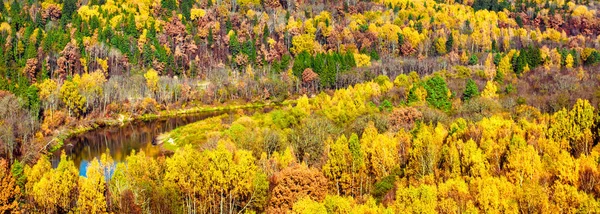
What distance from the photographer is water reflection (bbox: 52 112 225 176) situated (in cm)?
8706

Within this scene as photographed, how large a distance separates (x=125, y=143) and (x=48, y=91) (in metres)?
33.5

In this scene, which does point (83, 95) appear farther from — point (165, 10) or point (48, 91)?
point (165, 10)

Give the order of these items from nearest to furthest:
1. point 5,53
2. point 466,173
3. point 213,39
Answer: point 466,173
point 5,53
point 213,39

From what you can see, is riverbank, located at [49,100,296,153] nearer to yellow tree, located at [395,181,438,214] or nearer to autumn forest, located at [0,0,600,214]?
autumn forest, located at [0,0,600,214]

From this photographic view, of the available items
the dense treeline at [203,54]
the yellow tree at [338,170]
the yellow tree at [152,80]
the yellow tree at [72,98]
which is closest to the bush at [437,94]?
the dense treeline at [203,54]

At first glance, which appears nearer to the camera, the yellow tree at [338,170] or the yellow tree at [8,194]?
the yellow tree at [8,194]

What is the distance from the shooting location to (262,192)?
49094 millimetres

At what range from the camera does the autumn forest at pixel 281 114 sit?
4800 centimetres

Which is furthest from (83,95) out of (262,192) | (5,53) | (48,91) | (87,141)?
(262,192)

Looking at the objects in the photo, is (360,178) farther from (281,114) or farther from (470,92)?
(470,92)

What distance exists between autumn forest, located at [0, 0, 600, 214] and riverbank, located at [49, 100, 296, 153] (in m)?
0.55

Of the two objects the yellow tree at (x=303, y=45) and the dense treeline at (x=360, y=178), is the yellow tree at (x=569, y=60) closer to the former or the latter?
the yellow tree at (x=303, y=45)

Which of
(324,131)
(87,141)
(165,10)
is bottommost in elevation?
(87,141)

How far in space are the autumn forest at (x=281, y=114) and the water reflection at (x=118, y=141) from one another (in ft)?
2.39
